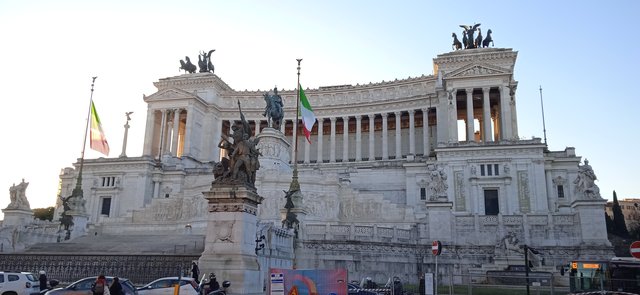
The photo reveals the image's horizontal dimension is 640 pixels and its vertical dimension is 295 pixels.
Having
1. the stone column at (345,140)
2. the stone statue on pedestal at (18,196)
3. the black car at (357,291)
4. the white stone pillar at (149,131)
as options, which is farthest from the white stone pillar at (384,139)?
the black car at (357,291)

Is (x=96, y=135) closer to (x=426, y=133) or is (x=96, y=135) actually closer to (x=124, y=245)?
(x=124, y=245)

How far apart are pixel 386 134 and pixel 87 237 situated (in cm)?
4806

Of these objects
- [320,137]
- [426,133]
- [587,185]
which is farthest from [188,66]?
[587,185]

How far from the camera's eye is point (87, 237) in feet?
126

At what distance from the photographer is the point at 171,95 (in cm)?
7825

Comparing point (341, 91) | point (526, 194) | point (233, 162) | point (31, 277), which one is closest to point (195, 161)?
point (341, 91)

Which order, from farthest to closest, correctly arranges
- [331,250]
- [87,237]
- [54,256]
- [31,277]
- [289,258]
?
[87,237]
[331,250]
[289,258]
[54,256]
[31,277]

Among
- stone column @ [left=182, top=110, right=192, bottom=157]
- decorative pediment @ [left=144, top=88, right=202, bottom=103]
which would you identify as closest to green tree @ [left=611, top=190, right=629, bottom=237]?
stone column @ [left=182, top=110, right=192, bottom=157]

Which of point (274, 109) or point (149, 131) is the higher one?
point (149, 131)

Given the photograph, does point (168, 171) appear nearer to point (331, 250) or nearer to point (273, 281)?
point (331, 250)

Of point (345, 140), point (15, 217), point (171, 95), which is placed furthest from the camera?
point (345, 140)

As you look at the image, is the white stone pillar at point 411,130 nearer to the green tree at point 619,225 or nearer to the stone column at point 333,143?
the stone column at point 333,143

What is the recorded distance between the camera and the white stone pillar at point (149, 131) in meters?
77.1

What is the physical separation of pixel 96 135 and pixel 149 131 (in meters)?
31.9
